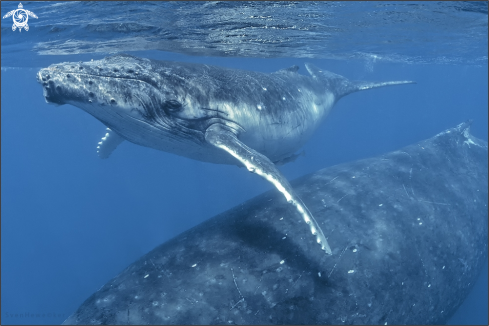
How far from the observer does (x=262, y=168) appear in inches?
214

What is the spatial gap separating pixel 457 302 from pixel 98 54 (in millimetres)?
26878

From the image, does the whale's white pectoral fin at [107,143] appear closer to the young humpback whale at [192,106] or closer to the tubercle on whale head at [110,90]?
the young humpback whale at [192,106]

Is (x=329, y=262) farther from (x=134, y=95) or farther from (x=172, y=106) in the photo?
(x=134, y=95)

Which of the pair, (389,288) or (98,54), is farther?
(98,54)

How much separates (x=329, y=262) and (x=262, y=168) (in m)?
2.38

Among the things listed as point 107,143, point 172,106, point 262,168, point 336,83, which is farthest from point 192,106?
point 336,83

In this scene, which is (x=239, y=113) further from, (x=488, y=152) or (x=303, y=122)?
(x=488, y=152)

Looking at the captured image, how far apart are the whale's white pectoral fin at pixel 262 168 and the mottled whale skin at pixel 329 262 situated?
1.11 metres

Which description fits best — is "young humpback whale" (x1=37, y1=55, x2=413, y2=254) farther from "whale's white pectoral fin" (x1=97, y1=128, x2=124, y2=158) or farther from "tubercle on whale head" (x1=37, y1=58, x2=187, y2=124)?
"whale's white pectoral fin" (x1=97, y1=128, x2=124, y2=158)

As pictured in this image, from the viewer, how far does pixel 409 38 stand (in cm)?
2202

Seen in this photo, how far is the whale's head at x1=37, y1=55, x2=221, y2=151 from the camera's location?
16.8ft

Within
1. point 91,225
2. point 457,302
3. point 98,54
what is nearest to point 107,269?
point 91,225

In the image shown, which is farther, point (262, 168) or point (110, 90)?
point (262, 168)

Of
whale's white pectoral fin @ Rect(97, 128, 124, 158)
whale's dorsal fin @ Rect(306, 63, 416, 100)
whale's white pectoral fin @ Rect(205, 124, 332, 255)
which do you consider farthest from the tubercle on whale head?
whale's dorsal fin @ Rect(306, 63, 416, 100)
